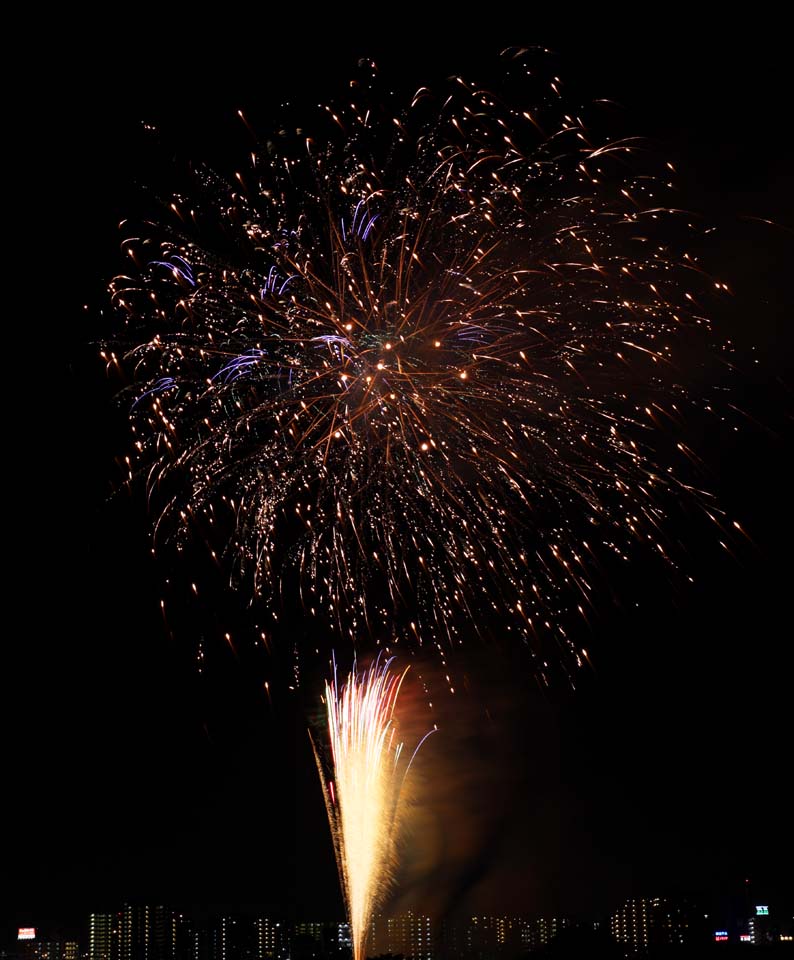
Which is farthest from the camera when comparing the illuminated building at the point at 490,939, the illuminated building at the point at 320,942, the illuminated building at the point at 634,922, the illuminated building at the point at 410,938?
the illuminated building at the point at 320,942

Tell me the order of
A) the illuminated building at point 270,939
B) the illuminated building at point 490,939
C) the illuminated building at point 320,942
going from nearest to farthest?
the illuminated building at point 490,939 → the illuminated building at point 320,942 → the illuminated building at point 270,939

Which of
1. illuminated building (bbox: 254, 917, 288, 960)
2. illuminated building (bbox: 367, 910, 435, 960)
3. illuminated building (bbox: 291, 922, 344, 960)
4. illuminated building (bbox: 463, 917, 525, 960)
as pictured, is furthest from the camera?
illuminated building (bbox: 254, 917, 288, 960)

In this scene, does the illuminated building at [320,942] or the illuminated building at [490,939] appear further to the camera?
the illuminated building at [320,942]

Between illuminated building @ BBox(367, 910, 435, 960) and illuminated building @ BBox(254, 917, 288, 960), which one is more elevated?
illuminated building @ BBox(367, 910, 435, 960)

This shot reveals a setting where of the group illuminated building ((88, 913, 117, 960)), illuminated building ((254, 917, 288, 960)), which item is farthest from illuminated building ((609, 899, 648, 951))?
illuminated building ((88, 913, 117, 960))

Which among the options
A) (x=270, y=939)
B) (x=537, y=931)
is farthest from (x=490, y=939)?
(x=270, y=939)


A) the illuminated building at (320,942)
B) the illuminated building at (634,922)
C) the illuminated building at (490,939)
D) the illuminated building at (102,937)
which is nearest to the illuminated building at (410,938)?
the illuminated building at (490,939)

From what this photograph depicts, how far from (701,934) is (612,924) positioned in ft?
40.7

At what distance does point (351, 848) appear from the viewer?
56.1 ft

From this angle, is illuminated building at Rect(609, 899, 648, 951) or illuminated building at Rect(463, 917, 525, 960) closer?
illuminated building at Rect(463, 917, 525, 960)

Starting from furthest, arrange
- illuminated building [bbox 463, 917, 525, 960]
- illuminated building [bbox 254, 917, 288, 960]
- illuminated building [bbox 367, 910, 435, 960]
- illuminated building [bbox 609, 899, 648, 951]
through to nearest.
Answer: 1. illuminated building [bbox 254, 917, 288, 960]
2. illuminated building [bbox 609, 899, 648, 951]
3. illuminated building [bbox 463, 917, 525, 960]
4. illuminated building [bbox 367, 910, 435, 960]

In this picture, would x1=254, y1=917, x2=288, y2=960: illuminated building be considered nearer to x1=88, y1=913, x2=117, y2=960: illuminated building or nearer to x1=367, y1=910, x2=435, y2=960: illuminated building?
x1=88, y1=913, x2=117, y2=960: illuminated building

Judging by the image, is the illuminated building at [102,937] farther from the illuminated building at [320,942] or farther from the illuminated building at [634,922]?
the illuminated building at [634,922]

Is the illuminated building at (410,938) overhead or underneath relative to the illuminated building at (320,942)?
overhead
